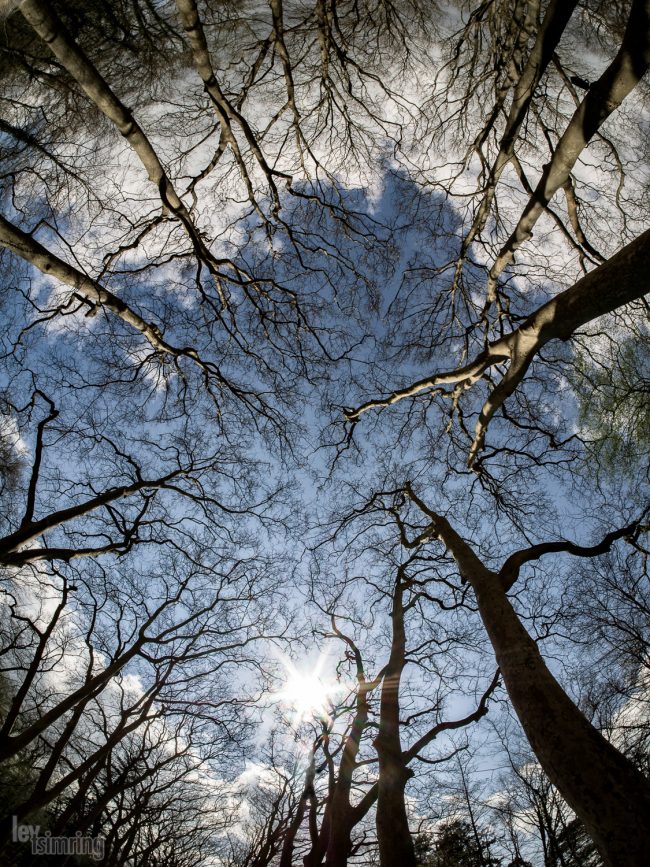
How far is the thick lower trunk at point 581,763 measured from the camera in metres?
1.99

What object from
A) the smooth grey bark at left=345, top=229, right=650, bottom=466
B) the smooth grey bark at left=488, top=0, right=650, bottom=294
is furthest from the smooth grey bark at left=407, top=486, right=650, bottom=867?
the smooth grey bark at left=488, top=0, right=650, bottom=294

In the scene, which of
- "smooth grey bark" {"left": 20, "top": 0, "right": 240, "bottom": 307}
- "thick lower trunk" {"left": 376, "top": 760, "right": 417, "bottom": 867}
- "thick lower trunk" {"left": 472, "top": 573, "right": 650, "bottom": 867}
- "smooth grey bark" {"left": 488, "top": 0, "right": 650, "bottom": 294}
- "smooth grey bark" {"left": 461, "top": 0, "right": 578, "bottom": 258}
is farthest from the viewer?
"thick lower trunk" {"left": 376, "top": 760, "right": 417, "bottom": 867}

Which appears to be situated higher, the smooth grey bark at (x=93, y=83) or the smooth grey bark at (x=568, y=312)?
the smooth grey bark at (x=93, y=83)

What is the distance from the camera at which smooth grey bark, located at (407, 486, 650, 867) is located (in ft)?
6.54

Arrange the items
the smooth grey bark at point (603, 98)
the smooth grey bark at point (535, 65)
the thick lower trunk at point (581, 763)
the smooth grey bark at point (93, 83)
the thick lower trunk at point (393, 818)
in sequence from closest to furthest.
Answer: the thick lower trunk at point (581, 763) < the smooth grey bark at point (603, 98) < the smooth grey bark at point (93, 83) < the smooth grey bark at point (535, 65) < the thick lower trunk at point (393, 818)

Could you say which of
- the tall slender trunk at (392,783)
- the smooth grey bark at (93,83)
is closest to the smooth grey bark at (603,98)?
the smooth grey bark at (93,83)

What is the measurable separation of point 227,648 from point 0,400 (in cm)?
658

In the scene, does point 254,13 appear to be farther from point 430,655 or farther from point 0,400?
point 430,655

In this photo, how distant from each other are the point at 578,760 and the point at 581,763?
0.07ft

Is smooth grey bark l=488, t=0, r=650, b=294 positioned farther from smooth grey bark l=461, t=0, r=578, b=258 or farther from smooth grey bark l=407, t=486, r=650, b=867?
smooth grey bark l=407, t=486, r=650, b=867

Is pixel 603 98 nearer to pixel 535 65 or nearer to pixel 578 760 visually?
pixel 535 65

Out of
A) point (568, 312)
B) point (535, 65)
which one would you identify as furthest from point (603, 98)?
point (568, 312)

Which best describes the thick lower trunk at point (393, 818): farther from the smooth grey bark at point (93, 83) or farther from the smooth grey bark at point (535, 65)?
the smooth grey bark at point (535, 65)

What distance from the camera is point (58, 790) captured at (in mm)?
5270
